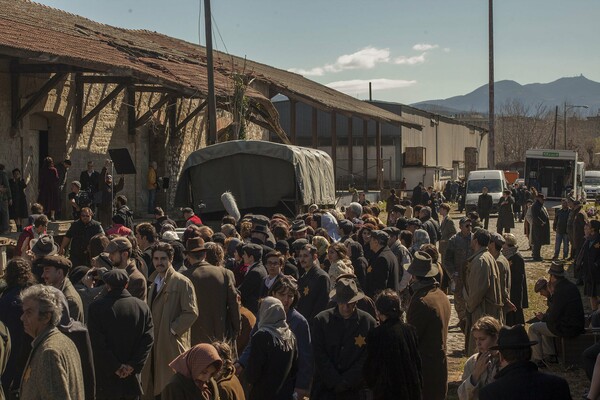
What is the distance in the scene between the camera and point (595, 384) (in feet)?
22.9

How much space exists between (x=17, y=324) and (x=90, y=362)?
84 cm

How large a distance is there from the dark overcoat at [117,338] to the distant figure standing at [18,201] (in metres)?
12.3

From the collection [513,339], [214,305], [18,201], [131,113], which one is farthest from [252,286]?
[131,113]

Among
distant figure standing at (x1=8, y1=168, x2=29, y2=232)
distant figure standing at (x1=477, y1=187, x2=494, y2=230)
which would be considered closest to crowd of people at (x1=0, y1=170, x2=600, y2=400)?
distant figure standing at (x1=8, y1=168, x2=29, y2=232)

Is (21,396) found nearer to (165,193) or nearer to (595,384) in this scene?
(595,384)

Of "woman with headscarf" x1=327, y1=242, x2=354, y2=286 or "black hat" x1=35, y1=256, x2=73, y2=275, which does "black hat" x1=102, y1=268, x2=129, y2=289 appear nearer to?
"black hat" x1=35, y1=256, x2=73, y2=275

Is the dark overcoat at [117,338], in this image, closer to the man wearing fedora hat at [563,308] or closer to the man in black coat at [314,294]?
the man in black coat at [314,294]

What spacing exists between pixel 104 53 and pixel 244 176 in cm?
428

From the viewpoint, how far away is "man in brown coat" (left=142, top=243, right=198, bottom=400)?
823 centimetres

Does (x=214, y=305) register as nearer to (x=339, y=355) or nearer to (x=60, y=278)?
(x=60, y=278)

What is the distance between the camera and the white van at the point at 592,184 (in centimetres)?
5531

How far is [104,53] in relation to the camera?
20578 mm

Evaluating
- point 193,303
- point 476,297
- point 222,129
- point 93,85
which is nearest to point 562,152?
point 222,129

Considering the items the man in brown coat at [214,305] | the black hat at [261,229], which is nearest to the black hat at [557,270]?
the black hat at [261,229]
